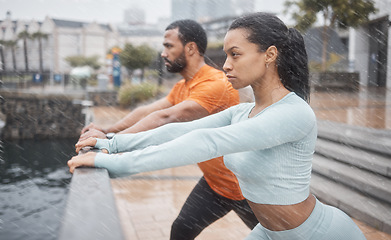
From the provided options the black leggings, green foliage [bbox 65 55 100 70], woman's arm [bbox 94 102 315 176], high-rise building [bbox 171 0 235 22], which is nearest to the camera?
woman's arm [bbox 94 102 315 176]

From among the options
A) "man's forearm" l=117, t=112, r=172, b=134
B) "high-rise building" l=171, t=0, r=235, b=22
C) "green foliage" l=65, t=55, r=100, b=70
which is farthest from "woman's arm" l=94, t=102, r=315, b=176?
"green foliage" l=65, t=55, r=100, b=70

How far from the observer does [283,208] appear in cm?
150

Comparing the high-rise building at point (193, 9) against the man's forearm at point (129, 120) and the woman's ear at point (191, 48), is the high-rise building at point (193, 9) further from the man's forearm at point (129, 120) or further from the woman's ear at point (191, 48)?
the man's forearm at point (129, 120)

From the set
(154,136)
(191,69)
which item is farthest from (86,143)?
(191,69)

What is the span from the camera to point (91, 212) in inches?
35.9

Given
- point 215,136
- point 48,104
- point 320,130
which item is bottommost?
point 48,104

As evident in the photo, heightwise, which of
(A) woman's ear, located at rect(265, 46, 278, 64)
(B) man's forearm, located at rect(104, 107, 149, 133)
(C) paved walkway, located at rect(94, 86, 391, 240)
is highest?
(A) woman's ear, located at rect(265, 46, 278, 64)

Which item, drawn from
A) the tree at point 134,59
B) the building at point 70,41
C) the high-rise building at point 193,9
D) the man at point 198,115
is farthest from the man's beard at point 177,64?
the building at point 70,41

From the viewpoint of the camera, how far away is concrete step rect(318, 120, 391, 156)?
4777 mm

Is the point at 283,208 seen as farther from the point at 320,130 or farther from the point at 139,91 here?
the point at 139,91

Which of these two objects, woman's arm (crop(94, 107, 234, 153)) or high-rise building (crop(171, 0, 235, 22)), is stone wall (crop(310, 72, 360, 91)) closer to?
high-rise building (crop(171, 0, 235, 22))

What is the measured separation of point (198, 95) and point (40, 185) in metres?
7.35

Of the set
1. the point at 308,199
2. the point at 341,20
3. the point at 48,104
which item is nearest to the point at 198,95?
the point at 308,199

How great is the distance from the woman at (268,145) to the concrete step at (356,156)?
3.26 m
